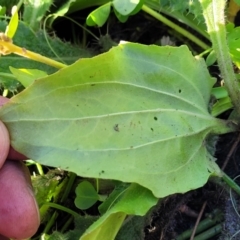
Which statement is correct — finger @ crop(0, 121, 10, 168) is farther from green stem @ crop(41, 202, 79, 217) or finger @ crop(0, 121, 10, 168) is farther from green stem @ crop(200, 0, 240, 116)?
green stem @ crop(200, 0, 240, 116)

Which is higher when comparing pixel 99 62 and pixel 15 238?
pixel 99 62

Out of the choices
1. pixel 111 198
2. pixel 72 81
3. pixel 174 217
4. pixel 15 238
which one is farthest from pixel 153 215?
pixel 72 81

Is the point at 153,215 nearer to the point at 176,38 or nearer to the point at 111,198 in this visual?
the point at 111,198

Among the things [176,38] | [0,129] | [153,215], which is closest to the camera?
[0,129]

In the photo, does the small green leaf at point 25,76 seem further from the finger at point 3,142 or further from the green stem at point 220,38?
the green stem at point 220,38

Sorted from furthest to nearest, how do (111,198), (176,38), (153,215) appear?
1. (176,38)
2. (153,215)
3. (111,198)

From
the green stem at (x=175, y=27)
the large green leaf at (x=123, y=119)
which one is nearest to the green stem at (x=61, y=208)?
the large green leaf at (x=123, y=119)
